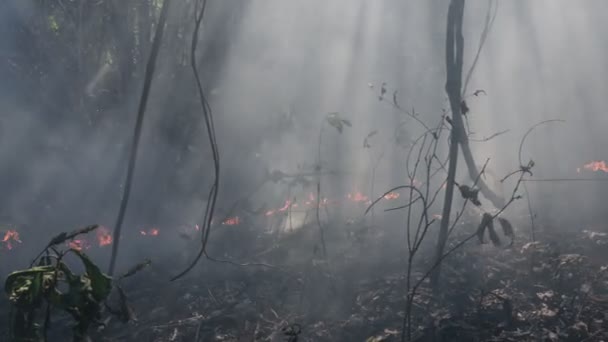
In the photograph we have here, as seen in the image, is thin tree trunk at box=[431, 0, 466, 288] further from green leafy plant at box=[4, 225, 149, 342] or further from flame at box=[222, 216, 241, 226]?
flame at box=[222, 216, 241, 226]

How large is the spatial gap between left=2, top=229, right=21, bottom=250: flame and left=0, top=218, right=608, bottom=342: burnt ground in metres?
2.58

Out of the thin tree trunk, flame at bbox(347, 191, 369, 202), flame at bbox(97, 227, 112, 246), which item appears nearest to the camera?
the thin tree trunk

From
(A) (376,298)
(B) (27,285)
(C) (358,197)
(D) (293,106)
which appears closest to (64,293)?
(B) (27,285)

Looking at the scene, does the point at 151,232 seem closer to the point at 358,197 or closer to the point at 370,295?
the point at 358,197

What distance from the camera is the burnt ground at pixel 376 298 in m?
3.53

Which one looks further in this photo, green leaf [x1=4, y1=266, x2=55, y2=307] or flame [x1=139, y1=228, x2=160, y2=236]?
flame [x1=139, y1=228, x2=160, y2=236]

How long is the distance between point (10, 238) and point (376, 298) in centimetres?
586

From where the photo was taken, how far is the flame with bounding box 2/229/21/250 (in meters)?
6.97

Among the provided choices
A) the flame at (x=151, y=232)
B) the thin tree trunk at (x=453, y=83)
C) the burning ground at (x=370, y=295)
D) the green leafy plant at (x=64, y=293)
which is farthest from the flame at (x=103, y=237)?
the green leafy plant at (x=64, y=293)

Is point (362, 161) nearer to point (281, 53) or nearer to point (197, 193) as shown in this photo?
point (281, 53)

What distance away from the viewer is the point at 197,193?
7328 mm

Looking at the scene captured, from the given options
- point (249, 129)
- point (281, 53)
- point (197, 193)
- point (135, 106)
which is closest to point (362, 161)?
point (281, 53)

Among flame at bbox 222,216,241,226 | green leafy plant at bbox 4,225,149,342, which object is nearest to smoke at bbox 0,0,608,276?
flame at bbox 222,216,241,226

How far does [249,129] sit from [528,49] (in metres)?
10.6
